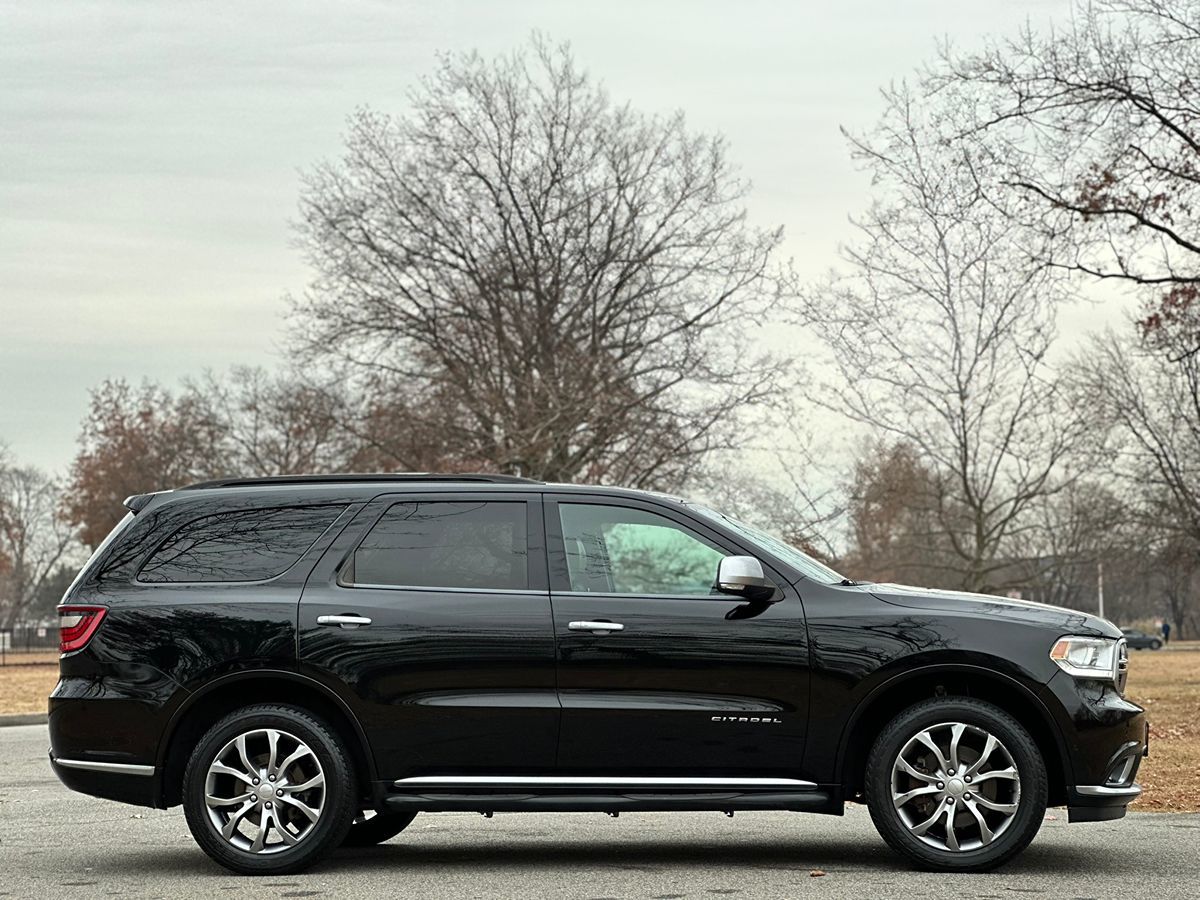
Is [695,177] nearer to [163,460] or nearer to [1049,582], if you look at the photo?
[1049,582]

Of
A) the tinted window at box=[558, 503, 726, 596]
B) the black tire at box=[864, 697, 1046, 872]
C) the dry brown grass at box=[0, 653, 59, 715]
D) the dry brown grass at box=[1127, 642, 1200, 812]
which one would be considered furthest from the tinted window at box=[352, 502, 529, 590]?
the dry brown grass at box=[0, 653, 59, 715]

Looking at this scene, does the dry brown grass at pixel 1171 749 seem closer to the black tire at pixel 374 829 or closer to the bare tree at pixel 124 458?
the black tire at pixel 374 829

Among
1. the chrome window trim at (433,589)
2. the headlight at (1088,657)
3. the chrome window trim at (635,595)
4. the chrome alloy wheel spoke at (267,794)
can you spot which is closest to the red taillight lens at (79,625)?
the chrome alloy wheel spoke at (267,794)

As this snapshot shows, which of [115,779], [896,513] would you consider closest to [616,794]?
[115,779]

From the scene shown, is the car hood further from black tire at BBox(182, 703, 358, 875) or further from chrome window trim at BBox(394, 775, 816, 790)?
black tire at BBox(182, 703, 358, 875)

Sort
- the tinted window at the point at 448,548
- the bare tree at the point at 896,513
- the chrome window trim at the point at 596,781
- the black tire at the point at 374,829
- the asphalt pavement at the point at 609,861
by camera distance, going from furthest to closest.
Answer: the bare tree at the point at 896,513
the black tire at the point at 374,829
the tinted window at the point at 448,548
the chrome window trim at the point at 596,781
the asphalt pavement at the point at 609,861

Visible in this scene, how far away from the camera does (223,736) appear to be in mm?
7711

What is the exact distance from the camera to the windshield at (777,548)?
789 cm

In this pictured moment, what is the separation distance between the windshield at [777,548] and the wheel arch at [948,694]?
616 millimetres

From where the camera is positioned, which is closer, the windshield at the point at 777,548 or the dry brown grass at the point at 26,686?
the windshield at the point at 777,548

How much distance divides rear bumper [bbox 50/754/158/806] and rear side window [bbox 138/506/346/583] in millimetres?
916

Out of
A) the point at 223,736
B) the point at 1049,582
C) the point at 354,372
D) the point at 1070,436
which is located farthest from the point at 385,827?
the point at 354,372

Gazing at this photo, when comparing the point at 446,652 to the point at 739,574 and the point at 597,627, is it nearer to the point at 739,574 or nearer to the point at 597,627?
the point at 597,627

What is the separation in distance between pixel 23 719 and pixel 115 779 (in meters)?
16.2
